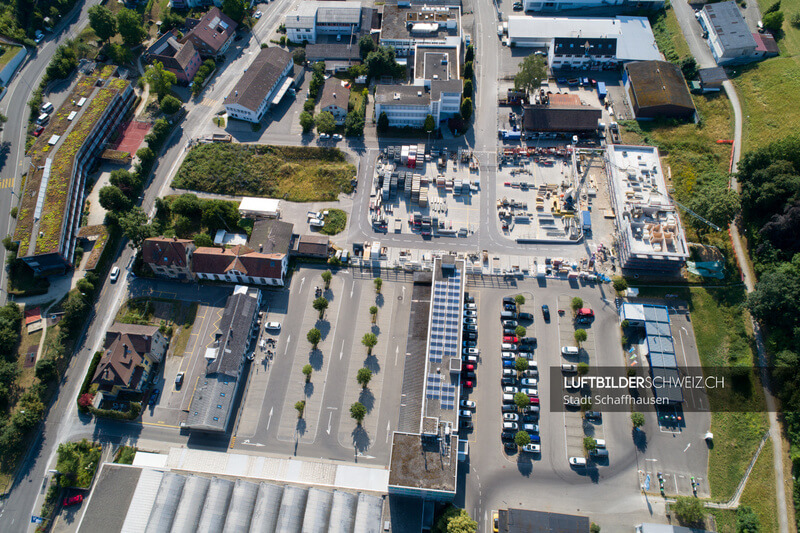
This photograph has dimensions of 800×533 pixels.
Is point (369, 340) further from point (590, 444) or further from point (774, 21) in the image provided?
point (774, 21)

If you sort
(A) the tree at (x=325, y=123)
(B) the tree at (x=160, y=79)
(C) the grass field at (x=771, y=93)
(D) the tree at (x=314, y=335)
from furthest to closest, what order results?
(B) the tree at (x=160, y=79), (A) the tree at (x=325, y=123), (C) the grass field at (x=771, y=93), (D) the tree at (x=314, y=335)

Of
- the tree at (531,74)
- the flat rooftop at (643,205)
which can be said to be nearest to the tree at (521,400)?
the flat rooftop at (643,205)

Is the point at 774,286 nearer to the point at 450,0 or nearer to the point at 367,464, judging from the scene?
the point at 367,464

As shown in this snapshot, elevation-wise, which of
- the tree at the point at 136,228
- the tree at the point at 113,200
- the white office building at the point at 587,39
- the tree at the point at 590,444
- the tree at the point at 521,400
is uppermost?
the white office building at the point at 587,39

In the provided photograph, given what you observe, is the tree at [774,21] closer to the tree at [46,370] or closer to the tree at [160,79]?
the tree at [160,79]

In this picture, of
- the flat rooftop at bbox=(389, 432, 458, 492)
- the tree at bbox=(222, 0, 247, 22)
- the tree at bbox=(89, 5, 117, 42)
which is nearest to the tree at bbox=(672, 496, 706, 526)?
the flat rooftop at bbox=(389, 432, 458, 492)

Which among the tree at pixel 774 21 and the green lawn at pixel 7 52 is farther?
the green lawn at pixel 7 52
